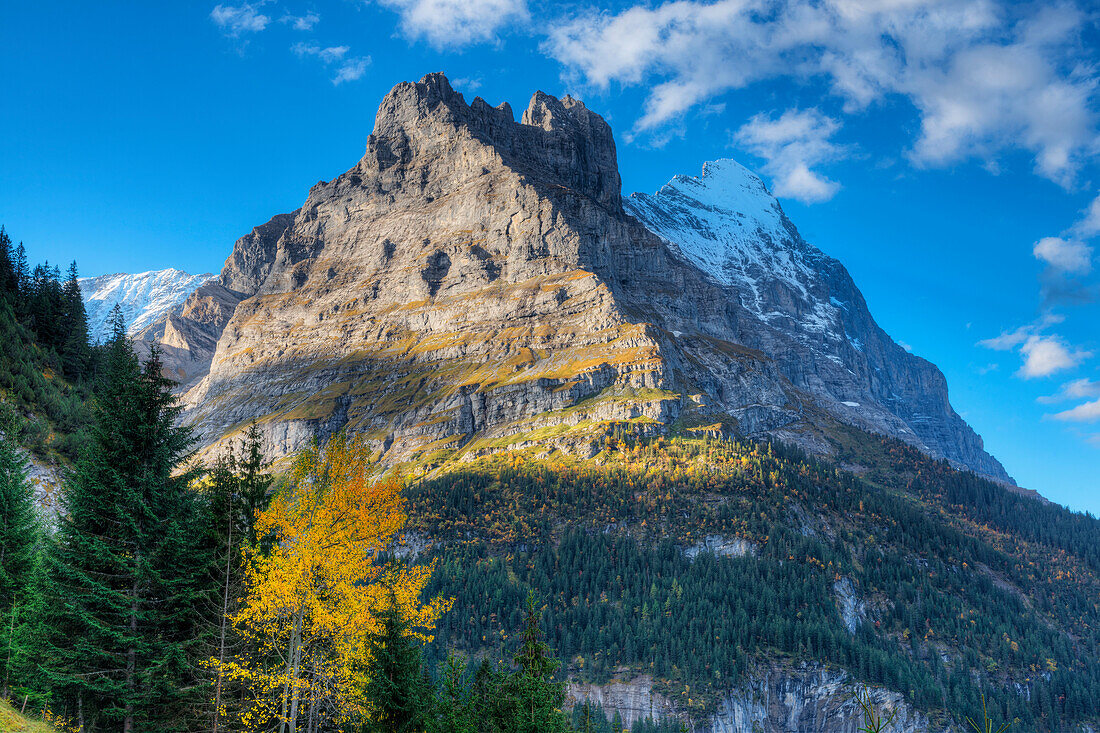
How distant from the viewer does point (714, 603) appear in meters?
174

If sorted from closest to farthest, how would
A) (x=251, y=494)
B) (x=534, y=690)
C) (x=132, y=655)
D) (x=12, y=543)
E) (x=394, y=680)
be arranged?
(x=394, y=680) < (x=132, y=655) < (x=534, y=690) < (x=251, y=494) < (x=12, y=543)

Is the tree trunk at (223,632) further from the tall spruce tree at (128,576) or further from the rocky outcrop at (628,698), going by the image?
the rocky outcrop at (628,698)

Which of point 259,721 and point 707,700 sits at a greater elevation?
point 259,721

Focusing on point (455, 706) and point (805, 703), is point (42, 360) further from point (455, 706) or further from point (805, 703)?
point (805, 703)

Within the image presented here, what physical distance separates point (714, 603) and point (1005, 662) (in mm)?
89194

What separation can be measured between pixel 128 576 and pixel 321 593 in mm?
9731

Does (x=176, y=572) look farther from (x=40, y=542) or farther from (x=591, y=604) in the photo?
(x=591, y=604)

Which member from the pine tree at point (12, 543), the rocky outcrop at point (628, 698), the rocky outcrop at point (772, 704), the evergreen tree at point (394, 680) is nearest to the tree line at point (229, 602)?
the evergreen tree at point (394, 680)

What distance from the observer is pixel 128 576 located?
102 ft

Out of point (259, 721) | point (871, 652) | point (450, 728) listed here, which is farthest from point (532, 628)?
point (871, 652)

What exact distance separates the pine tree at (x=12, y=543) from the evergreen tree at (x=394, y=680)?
75.9 ft

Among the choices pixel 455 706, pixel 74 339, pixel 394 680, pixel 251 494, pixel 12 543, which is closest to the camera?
pixel 394 680

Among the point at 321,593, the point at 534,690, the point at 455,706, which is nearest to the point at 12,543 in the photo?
the point at 321,593

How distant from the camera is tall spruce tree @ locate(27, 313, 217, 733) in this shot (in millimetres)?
30578
